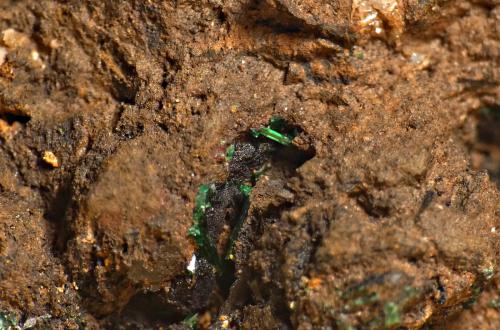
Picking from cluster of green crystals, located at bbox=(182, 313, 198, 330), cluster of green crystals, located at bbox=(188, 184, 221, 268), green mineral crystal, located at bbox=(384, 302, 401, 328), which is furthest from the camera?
cluster of green crystals, located at bbox=(182, 313, 198, 330)

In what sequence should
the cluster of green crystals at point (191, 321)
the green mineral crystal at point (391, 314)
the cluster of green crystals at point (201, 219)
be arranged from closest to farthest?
1. the green mineral crystal at point (391, 314)
2. the cluster of green crystals at point (201, 219)
3. the cluster of green crystals at point (191, 321)

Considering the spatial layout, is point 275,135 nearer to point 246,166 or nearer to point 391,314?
Answer: point 246,166

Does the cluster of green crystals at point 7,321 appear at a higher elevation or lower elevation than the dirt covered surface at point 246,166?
lower

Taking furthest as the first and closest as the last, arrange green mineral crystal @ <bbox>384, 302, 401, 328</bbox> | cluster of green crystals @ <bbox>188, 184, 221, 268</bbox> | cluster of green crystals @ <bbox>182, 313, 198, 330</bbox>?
cluster of green crystals @ <bbox>182, 313, 198, 330</bbox> → cluster of green crystals @ <bbox>188, 184, 221, 268</bbox> → green mineral crystal @ <bbox>384, 302, 401, 328</bbox>

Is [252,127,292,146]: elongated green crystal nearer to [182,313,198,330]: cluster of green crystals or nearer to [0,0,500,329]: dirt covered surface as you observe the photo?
[0,0,500,329]: dirt covered surface

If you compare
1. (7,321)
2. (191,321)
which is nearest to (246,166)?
(191,321)

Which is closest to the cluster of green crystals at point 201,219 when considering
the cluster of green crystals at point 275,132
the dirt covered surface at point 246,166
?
the dirt covered surface at point 246,166

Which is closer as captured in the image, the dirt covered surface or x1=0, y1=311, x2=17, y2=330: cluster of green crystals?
the dirt covered surface

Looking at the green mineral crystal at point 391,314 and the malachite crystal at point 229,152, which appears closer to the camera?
the green mineral crystal at point 391,314

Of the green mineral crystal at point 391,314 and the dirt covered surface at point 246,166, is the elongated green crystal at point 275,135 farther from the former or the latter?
the green mineral crystal at point 391,314

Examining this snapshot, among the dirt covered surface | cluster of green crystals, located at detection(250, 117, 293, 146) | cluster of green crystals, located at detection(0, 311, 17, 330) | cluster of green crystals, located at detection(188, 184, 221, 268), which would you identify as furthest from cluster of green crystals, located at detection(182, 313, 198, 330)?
cluster of green crystals, located at detection(250, 117, 293, 146)
